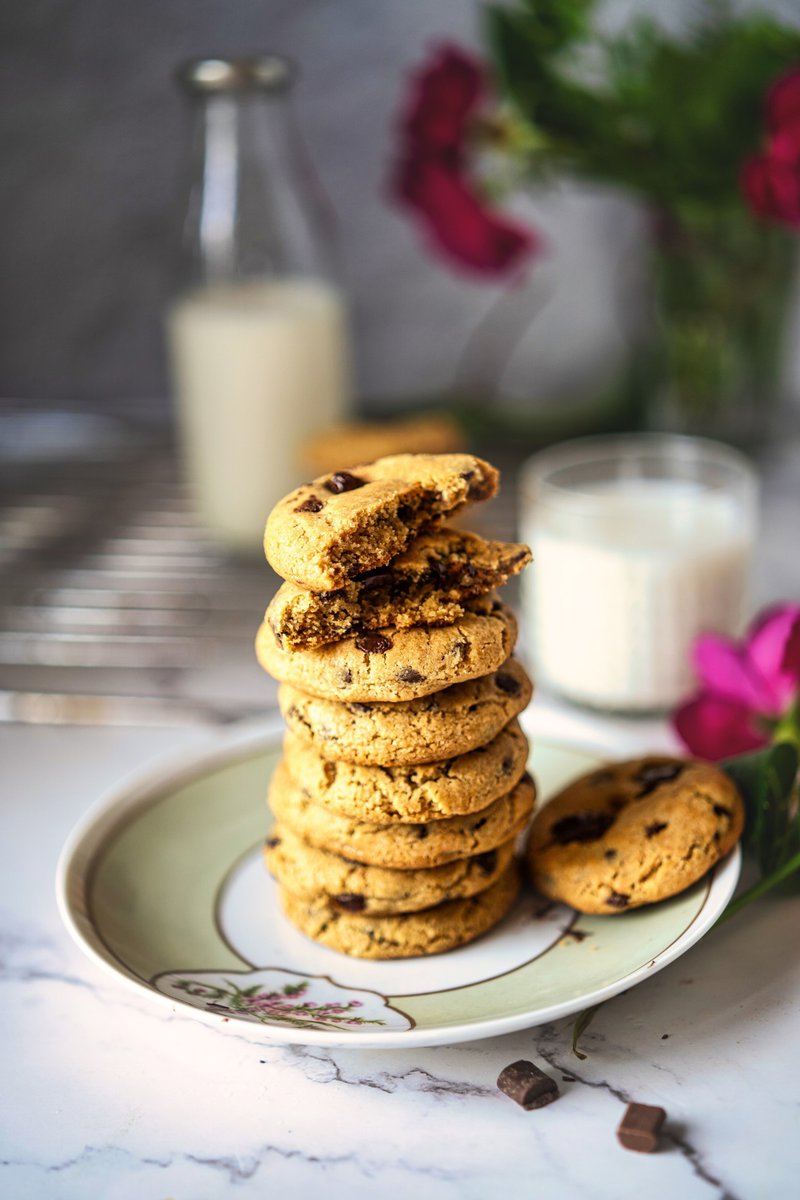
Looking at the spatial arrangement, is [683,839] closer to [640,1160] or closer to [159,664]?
[640,1160]

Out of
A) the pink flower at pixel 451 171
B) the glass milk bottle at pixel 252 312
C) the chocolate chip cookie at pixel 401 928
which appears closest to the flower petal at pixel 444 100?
the pink flower at pixel 451 171

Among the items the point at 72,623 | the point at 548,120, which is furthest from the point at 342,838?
the point at 548,120

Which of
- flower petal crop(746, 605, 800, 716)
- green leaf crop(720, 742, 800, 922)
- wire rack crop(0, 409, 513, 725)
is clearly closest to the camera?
green leaf crop(720, 742, 800, 922)

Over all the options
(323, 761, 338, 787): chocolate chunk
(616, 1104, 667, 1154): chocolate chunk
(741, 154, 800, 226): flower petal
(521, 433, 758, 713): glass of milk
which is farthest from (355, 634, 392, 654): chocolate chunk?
(741, 154, 800, 226): flower petal

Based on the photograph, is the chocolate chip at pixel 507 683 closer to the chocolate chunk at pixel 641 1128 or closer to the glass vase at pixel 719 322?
the chocolate chunk at pixel 641 1128

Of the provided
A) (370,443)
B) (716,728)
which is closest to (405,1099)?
(716,728)

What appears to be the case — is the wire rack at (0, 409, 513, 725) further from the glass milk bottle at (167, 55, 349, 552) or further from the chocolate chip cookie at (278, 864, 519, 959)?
the chocolate chip cookie at (278, 864, 519, 959)

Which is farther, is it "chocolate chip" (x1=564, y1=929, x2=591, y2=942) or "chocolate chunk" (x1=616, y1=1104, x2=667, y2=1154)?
"chocolate chip" (x1=564, y1=929, x2=591, y2=942)
